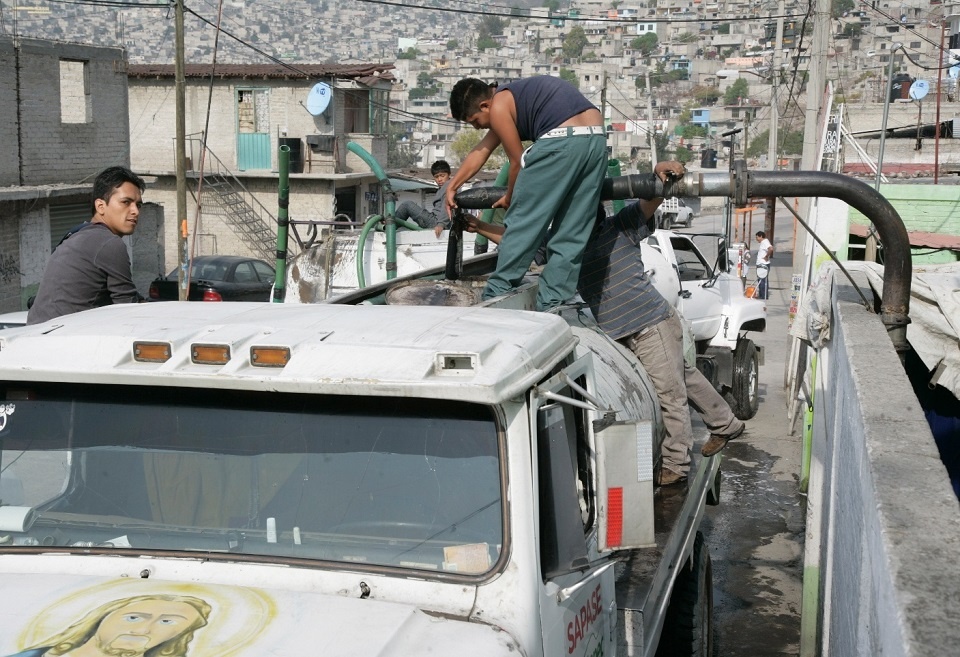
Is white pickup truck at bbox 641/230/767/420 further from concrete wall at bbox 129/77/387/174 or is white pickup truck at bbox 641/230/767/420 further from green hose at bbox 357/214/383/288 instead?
concrete wall at bbox 129/77/387/174

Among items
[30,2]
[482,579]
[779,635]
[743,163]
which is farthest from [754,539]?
[30,2]

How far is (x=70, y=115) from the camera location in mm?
26938

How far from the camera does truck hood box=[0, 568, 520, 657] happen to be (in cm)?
280

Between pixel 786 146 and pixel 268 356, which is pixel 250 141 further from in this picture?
pixel 786 146

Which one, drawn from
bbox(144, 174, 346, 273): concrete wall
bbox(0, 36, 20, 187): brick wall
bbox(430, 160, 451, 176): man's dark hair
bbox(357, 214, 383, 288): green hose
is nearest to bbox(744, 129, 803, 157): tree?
bbox(144, 174, 346, 273): concrete wall

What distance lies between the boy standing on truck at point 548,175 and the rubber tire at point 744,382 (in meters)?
8.04

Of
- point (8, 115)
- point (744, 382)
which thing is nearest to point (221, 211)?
point (8, 115)

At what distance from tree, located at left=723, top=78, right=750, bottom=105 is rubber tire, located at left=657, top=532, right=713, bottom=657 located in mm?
145439

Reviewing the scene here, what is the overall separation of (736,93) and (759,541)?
148 m

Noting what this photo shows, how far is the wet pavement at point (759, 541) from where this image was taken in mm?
7438

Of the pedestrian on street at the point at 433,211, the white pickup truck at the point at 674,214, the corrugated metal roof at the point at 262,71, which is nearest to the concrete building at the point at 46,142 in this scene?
the corrugated metal roof at the point at 262,71

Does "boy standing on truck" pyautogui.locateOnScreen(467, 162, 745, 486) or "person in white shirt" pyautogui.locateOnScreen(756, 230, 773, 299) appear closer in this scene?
"boy standing on truck" pyautogui.locateOnScreen(467, 162, 745, 486)

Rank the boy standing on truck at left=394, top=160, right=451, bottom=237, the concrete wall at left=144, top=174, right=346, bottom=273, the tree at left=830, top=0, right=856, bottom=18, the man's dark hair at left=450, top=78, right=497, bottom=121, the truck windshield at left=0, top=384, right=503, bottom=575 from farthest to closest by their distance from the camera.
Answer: the concrete wall at left=144, top=174, right=346, bottom=273 → the tree at left=830, top=0, right=856, bottom=18 → the boy standing on truck at left=394, top=160, right=451, bottom=237 → the man's dark hair at left=450, top=78, right=497, bottom=121 → the truck windshield at left=0, top=384, right=503, bottom=575

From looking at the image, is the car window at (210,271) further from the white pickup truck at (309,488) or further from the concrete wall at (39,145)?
the white pickup truck at (309,488)
